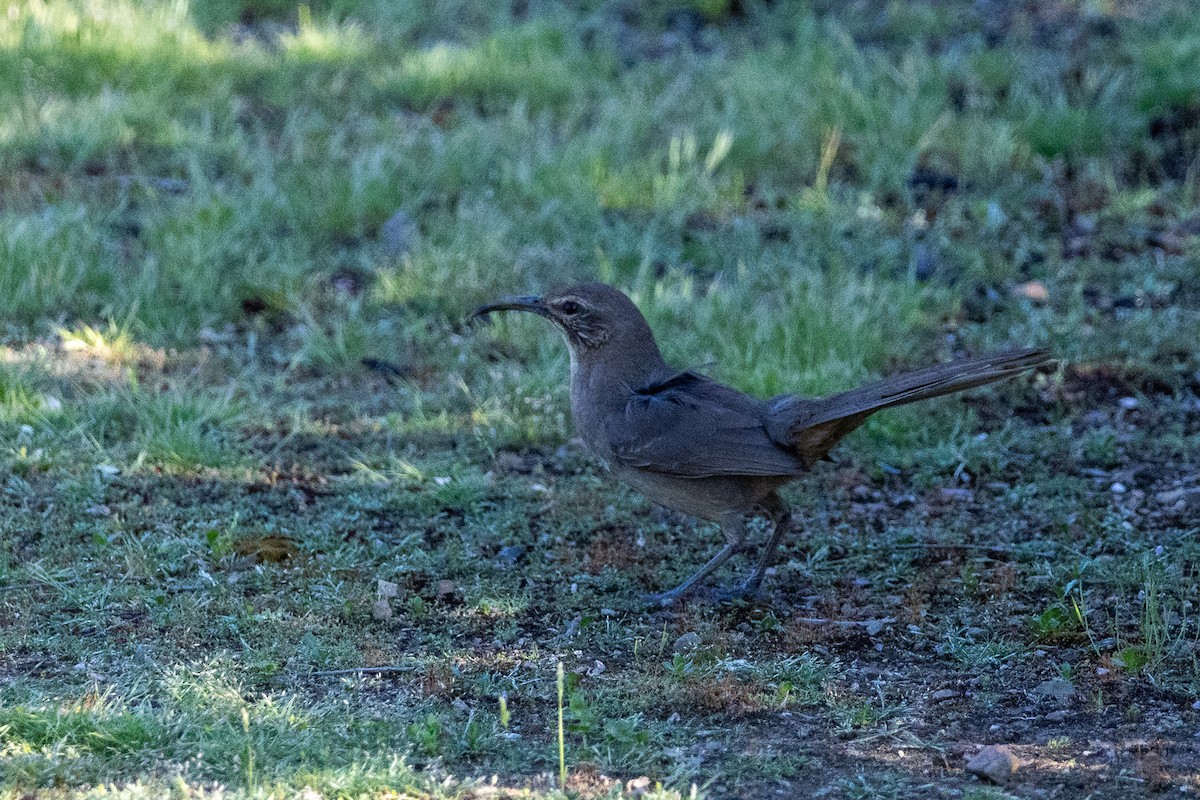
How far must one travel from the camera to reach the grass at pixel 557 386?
13.9 feet

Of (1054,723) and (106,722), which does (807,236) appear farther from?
(106,722)

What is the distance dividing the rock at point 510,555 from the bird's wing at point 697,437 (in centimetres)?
54

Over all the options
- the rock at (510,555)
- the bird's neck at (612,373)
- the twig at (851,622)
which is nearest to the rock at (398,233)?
the bird's neck at (612,373)

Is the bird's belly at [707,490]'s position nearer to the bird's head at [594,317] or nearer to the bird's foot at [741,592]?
the bird's foot at [741,592]

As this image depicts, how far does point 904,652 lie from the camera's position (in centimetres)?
487

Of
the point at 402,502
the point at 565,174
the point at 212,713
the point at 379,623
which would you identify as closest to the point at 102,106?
the point at 565,174

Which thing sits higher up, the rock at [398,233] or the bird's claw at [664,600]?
the rock at [398,233]

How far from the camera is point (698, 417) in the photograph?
5266mm

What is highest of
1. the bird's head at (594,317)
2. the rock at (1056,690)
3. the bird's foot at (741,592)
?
the bird's head at (594,317)

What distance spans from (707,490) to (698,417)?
0.25 m

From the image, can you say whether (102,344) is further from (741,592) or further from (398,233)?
(741,592)

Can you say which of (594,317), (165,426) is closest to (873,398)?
(594,317)

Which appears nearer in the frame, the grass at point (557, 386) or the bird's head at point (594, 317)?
the grass at point (557, 386)

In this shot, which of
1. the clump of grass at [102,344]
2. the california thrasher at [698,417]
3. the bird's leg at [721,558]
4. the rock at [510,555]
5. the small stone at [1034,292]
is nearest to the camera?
the california thrasher at [698,417]
